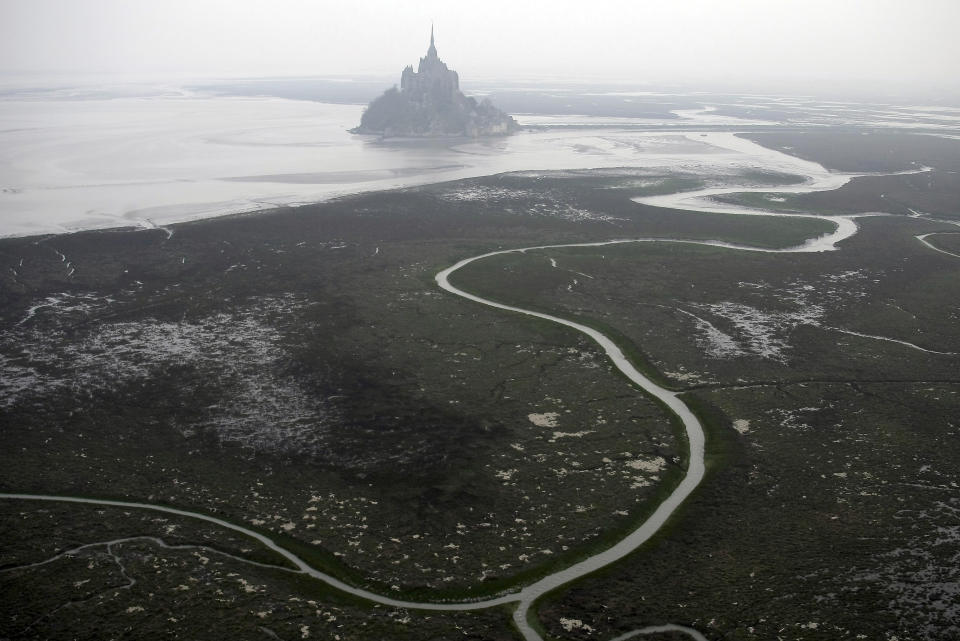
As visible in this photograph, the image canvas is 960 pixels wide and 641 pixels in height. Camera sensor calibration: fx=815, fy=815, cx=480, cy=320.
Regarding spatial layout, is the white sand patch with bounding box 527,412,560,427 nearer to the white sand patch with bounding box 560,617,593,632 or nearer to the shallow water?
the white sand patch with bounding box 560,617,593,632

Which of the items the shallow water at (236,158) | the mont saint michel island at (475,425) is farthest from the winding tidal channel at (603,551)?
the shallow water at (236,158)

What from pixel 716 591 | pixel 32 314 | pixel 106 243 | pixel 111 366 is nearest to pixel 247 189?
pixel 106 243

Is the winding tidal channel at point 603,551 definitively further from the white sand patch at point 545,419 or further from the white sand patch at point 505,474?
the white sand patch at point 545,419

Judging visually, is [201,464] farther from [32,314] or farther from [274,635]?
[32,314]

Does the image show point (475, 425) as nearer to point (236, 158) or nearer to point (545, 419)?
point (545, 419)

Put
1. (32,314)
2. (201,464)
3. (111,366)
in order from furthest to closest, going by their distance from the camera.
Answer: (32,314) → (111,366) → (201,464)
